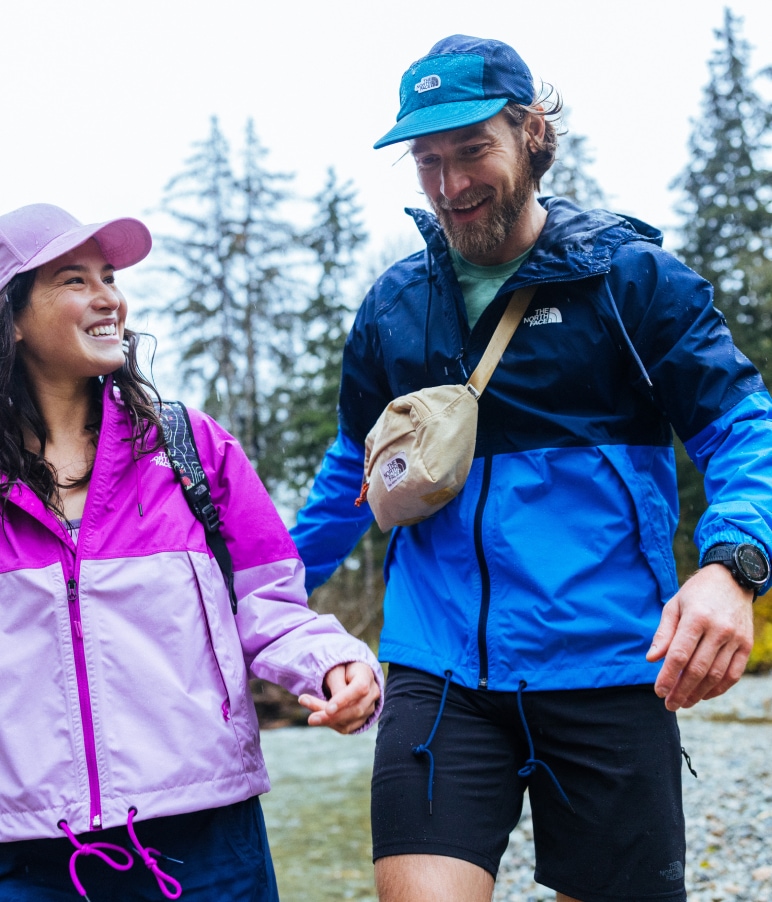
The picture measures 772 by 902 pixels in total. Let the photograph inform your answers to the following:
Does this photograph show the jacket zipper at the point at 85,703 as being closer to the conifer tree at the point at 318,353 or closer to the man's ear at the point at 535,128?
the man's ear at the point at 535,128

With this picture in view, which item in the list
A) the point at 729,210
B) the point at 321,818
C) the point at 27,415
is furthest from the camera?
the point at 729,210

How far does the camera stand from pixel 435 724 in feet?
10.0

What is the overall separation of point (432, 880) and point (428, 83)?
8.23 ft

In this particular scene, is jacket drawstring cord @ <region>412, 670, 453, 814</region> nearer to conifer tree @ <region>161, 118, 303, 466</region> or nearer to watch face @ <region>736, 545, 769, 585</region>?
watch face @ <region>736, 545, 769, 585</region>

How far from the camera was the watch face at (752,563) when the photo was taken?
8.55 ft

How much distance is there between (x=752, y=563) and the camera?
8.60ft

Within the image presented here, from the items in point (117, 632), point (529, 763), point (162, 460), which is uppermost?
point (162, 460)

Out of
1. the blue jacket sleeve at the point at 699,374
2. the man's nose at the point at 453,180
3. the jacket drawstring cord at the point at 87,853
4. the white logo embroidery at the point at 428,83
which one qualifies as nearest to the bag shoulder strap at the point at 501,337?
the blue jacket sleeve at the point at 699,374

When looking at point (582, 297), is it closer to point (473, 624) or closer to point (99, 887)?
point (473, 624)

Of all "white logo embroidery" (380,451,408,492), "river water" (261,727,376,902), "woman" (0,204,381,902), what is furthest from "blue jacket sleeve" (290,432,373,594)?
"river water" (261,727,376,902)

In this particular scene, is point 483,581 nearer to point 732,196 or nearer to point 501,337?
point 501,337

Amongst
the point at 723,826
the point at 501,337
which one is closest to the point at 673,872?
the point at 501,337

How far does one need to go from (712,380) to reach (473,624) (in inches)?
41.1

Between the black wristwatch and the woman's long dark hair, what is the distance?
164 centimetres
